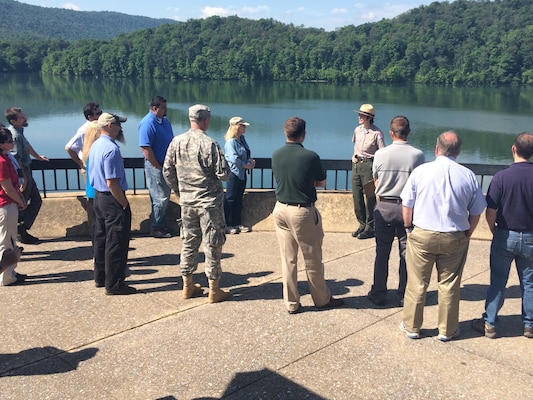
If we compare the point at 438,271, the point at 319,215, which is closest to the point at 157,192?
the point at 319,215

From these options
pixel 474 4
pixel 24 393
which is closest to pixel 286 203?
pixel 24 393

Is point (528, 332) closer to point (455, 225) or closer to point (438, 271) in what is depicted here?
point (438, 271)

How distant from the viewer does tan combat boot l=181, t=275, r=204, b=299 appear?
488cm

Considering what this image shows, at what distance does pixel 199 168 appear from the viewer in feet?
14.9

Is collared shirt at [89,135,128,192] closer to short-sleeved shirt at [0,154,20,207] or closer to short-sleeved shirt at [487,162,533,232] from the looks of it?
short-sleeved shirt at [0,154,20,207]

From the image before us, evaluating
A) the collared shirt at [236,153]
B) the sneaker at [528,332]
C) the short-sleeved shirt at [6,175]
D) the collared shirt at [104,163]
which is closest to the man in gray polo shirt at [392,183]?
the sneaker at [528,332]

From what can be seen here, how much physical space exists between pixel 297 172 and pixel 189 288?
1590 mm

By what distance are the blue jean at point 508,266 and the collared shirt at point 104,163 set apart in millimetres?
3261

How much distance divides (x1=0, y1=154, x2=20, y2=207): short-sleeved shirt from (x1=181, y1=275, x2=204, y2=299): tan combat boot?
1.80 meters

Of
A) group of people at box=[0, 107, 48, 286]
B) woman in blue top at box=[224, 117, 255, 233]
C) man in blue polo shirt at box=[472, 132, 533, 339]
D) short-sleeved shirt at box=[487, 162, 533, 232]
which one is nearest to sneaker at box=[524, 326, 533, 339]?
man in blue polo shirt at box=[472, 132, 533, 339]

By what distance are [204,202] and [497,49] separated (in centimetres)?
9084

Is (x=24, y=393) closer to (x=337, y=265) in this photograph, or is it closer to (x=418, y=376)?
(x=418, y=376)

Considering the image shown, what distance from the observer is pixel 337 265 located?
588 cm

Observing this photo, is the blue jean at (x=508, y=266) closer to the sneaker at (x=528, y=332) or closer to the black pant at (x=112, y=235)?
the sneaker at (x=528, y=332)
